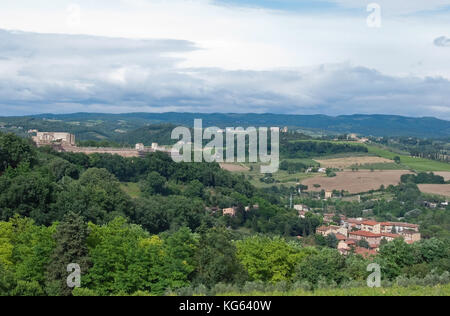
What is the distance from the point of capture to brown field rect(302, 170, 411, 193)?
113 m

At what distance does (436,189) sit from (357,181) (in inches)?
580

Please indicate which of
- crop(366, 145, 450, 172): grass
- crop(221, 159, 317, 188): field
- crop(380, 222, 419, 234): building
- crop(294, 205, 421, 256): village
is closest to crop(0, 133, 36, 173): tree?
crop(294, 205, 421, 256): village

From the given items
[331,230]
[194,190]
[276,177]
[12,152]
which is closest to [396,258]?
[12,152]

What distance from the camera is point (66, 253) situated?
81.0ft

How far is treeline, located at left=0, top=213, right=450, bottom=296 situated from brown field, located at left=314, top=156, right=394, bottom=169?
349ft

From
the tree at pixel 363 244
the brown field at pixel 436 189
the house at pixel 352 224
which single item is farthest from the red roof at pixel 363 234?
the brown field at pixel 436 189

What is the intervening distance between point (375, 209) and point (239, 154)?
50.2 metres

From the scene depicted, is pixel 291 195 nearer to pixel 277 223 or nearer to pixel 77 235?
pixel 277 223

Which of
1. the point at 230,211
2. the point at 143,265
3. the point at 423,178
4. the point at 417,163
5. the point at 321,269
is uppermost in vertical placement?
the point at 143,265

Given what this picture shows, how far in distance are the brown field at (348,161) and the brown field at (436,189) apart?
74.2 feet

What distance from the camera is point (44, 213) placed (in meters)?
43.2

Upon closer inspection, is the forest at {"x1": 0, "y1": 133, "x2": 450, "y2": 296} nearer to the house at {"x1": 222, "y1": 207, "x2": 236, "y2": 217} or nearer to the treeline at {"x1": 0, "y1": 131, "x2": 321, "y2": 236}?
the treeline at {"x1": 0, "y1": 131, "x2": 321, "y2": 236}

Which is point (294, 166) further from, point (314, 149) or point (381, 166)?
point (314, 149)

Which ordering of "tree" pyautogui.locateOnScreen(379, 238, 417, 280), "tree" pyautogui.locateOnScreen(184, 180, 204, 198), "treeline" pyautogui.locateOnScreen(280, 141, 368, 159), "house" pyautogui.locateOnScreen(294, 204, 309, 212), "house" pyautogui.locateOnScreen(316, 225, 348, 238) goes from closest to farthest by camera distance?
"tree" pyautogui.locateOnScreen(379, 238, 417, 280), "house" pyautogui.locateOnScreen(316, 225, 348, 238), "tree" pyautogui.locateOnScreen(184, 180, 204, 198), "house" pyautogui.locateOnScreen(294, 204, 309, 212), "treeline" pyautogui.locateOnScreen(280, 141, 368, 159)
